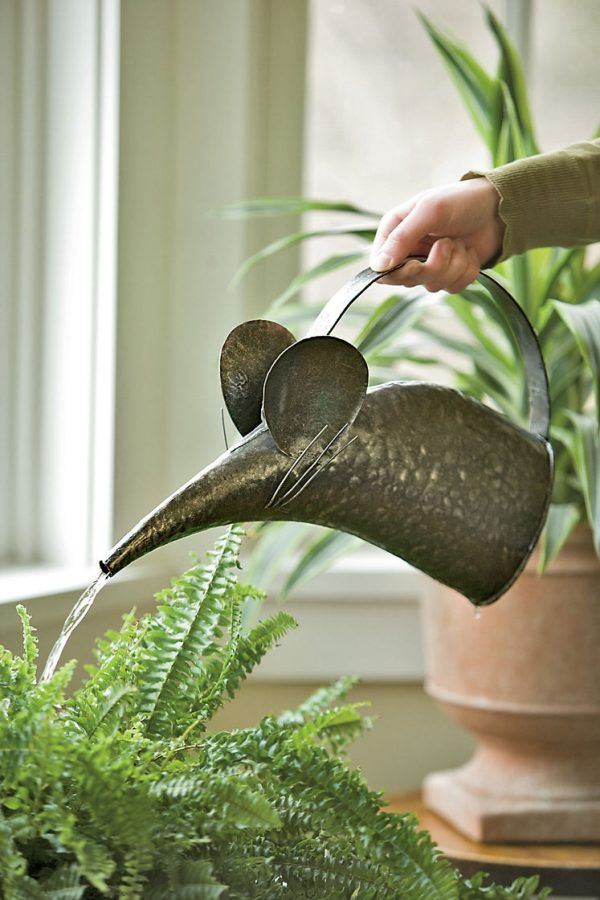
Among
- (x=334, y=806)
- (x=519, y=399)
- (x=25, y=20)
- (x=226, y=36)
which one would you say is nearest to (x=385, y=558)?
(x=519, y=399)

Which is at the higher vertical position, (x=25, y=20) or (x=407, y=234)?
(x=25, y=20)

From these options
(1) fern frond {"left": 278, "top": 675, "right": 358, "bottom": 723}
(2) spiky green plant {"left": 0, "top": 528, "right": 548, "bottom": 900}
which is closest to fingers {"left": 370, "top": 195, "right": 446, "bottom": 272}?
(2) spiky green plant {"left": 0, "top": 528, "right": 548, "bottom": 900}

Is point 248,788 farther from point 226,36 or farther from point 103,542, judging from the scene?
point 226,36

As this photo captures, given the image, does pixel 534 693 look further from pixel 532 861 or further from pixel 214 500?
pixel 214 500

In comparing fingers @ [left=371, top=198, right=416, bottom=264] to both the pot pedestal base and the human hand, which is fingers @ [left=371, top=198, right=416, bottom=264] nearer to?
the human hand

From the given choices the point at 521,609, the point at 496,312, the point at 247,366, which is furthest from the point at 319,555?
the point at 247,366

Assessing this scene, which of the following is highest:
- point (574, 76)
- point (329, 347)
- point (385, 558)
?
point (574, 76)

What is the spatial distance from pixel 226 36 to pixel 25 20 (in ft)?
0.87

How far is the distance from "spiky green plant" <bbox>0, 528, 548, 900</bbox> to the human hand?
209 mm

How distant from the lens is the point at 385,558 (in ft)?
5.33

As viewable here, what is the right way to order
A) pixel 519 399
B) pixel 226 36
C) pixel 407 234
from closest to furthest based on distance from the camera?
pixel 407 234 → pixel 519 399 → pixel 226 36

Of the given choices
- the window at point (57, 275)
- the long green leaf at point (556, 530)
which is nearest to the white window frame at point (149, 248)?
the window at point (57, 275)

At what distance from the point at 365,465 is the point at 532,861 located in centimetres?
79

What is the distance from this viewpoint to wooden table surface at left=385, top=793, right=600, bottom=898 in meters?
1.17
